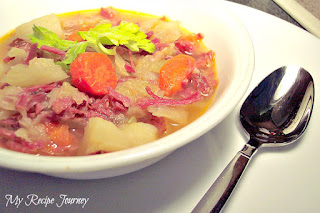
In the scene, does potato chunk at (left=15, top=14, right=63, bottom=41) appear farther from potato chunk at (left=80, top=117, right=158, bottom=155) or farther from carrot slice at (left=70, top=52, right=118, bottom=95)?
potato chunk at (left=80, top=117, right=158, bottom=155)

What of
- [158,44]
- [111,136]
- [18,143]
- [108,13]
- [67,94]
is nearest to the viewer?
[111,136]

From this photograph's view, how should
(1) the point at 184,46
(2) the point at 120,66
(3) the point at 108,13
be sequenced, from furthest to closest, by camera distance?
(3) the point at 108,13
(1) the point at 184,46
(2) the point at 120,66

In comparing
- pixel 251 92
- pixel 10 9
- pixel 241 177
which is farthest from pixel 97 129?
pixel 10 9

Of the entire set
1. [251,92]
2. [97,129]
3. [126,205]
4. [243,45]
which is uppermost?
[243,45]

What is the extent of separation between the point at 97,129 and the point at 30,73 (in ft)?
1.66

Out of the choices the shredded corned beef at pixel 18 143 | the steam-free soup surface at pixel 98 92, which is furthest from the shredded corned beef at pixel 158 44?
the shredded corned beef at pixel 18 143

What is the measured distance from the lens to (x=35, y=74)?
4.82ft

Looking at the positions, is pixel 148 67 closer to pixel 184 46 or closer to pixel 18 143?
pixel 184 46

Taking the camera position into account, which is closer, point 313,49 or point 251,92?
point 251,92

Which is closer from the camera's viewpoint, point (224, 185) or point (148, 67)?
point (224, 185)

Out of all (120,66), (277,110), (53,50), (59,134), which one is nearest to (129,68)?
(120,66)

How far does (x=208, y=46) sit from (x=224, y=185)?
1.06m

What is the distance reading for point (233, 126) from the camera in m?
1.70

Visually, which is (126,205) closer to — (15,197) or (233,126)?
(15,197)
